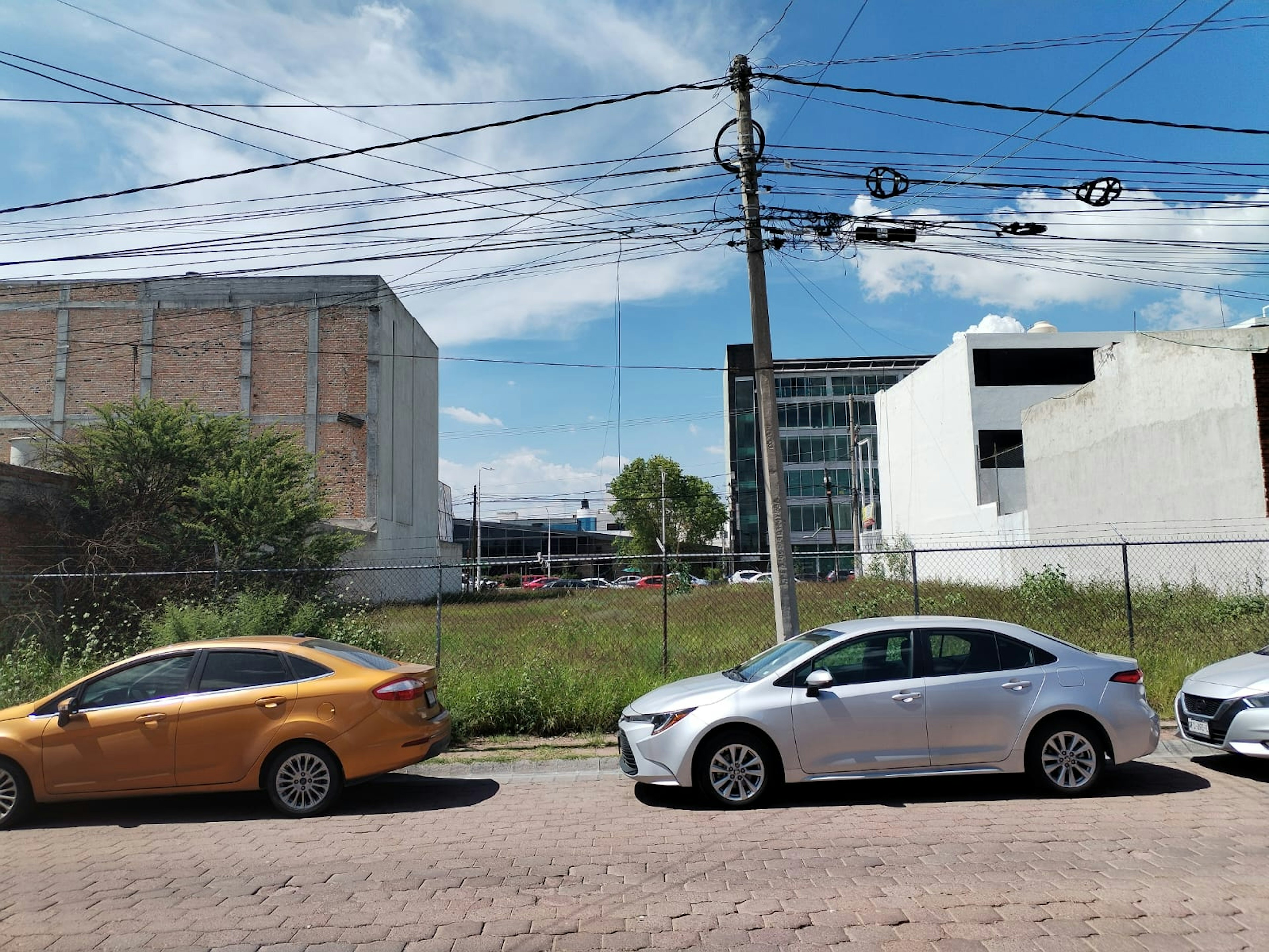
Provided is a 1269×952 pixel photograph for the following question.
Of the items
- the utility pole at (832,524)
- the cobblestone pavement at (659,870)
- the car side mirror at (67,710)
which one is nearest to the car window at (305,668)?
the cobblestone pavement at (659,870)

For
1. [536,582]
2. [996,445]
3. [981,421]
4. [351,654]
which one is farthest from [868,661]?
[996,445]

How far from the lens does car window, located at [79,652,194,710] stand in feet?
24.7

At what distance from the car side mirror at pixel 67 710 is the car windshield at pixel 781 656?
5414 mm

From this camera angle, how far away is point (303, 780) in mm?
7395

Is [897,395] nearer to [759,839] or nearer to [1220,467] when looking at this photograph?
[1220,467]

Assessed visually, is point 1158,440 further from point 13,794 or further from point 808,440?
point 808,440

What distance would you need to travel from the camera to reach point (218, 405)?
1404 inches

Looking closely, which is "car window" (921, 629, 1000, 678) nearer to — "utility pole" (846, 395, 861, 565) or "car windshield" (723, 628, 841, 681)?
"car windshield" (723, 628, 841, 681)

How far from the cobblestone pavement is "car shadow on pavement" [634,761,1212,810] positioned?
32mm

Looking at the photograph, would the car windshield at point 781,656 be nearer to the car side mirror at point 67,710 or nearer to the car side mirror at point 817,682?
the car side mirror at point 817,682

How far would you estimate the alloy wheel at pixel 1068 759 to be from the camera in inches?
291

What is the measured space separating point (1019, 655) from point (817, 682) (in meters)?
1.81

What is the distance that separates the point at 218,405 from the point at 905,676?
111 feet

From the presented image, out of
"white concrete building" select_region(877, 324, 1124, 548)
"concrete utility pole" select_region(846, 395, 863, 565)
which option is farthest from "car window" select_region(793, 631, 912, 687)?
"concrete utility pole" select_region(846, 395, 863, 565)
